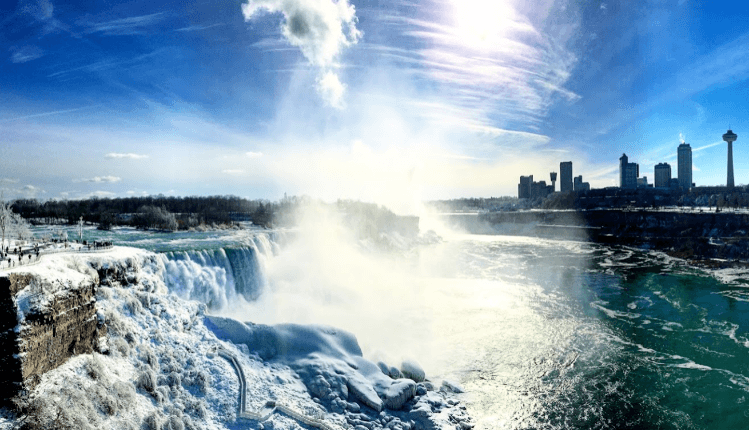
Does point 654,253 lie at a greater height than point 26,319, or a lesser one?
lesser

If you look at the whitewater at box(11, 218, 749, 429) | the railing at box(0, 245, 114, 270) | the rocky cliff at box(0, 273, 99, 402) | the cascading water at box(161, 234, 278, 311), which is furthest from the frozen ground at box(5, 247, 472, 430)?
the cascading water at box(161, 234, 278, 311)

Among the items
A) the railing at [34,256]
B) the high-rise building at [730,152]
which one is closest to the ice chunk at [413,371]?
the railing at [34,256]

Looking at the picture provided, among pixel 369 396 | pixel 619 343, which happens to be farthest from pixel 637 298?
pixel 369 396

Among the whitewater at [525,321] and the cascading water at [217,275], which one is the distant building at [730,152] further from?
the cascading water at [217,275]

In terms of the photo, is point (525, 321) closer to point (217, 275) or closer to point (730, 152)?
point (217, 275)

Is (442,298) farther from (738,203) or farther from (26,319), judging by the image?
(738,203)

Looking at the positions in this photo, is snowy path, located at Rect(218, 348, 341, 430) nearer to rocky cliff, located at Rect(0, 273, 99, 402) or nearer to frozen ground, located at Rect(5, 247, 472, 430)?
frozen ground, located at Rect(5, 247, 472, 430)

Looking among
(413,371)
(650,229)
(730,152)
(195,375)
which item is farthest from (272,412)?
(730,152)
